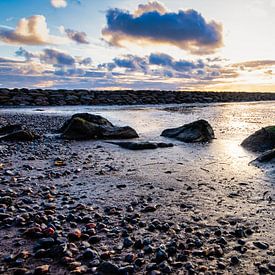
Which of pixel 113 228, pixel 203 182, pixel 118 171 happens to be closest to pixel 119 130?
pixel 118 171

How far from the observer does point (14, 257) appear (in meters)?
A: 2.93

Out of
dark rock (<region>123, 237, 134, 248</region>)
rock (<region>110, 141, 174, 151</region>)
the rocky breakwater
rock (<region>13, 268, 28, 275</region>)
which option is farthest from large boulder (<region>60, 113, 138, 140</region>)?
the rocky breakwater

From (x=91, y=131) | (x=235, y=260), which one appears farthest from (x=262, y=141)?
(x=235, y=260)

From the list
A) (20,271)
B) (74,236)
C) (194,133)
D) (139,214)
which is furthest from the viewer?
(194,133)

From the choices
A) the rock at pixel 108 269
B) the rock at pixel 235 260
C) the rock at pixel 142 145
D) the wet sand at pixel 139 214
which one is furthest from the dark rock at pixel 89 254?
the rock at pixel 142 145

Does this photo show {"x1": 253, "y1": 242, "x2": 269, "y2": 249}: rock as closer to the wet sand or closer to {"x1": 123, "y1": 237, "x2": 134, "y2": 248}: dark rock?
the wet sand

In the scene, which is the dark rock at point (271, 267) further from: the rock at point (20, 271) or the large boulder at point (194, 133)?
the large boulder at point (194, 133)

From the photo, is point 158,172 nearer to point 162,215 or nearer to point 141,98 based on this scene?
point 162,215

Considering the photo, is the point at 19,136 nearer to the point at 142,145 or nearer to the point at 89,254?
the point at 142,145

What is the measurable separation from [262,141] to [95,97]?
27.9 meters

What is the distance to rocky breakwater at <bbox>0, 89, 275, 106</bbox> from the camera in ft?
102

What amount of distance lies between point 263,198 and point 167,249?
209cm

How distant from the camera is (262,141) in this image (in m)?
8.66

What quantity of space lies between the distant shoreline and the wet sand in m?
25.0
